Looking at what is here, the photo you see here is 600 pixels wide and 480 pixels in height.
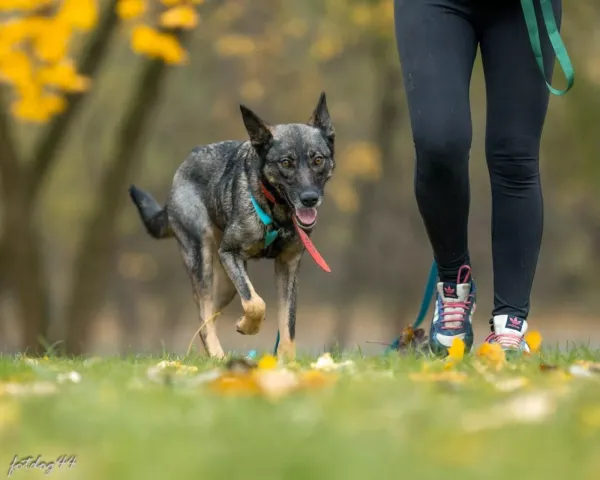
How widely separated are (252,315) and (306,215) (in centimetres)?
59

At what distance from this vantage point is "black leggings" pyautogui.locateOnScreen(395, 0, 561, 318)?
4.57 m

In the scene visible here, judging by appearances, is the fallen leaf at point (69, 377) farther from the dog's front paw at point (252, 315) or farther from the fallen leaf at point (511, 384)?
the dog's front paw at point (252, 315)

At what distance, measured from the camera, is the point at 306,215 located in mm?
5602

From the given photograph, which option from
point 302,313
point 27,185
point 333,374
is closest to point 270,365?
point 333,374

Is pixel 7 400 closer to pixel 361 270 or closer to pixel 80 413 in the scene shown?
pixel 80 413

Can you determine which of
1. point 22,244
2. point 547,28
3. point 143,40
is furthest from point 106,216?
point 547,28

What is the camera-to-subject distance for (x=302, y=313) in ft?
108

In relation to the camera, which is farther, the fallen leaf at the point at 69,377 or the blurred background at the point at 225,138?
the blurred background at the point at 225,138

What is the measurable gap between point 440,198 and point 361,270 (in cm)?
1527

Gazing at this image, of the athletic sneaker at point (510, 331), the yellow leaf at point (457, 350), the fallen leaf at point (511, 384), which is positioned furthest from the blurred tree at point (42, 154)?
the fallen leaf at point (511, 384)

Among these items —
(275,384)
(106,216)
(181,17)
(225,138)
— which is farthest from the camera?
(225,138)

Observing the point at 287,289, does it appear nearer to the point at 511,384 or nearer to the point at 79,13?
the point at 511,384

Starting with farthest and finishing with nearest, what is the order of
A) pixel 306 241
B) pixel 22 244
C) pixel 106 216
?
1. pixel 106 216
2. pixel 22 244
3. pixel 306 241

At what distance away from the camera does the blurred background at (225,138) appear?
11609mm
